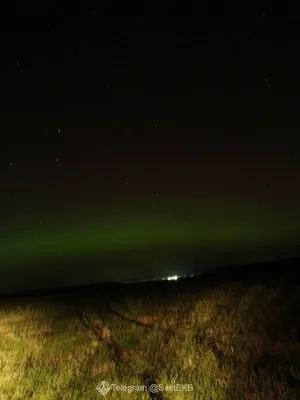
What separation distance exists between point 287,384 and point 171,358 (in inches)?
29.0

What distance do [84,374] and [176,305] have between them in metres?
0.90

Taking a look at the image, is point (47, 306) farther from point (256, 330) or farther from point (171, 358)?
point (256, 330)

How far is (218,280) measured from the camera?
11.7 ft

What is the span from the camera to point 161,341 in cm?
304

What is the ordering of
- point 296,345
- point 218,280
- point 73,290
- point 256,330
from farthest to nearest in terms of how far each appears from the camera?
point 73,290 → point 218,280 → point 256,330 → point 296,345

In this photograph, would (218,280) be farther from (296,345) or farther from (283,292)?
(296,345)

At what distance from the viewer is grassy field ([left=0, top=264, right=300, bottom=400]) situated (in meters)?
2.65

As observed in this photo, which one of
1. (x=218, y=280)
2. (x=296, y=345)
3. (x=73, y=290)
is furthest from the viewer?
(x=73, y=290)

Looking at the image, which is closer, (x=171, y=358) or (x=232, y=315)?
(x=171, y=358)

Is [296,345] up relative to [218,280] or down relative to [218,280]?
down

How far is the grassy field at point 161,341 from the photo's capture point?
265 cm

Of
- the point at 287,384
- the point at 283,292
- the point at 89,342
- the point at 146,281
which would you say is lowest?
the point at 287,384

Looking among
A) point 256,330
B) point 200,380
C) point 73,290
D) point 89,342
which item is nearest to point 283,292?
point 256,330

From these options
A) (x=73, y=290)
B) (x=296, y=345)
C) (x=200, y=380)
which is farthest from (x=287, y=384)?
(x=73, y=290)
